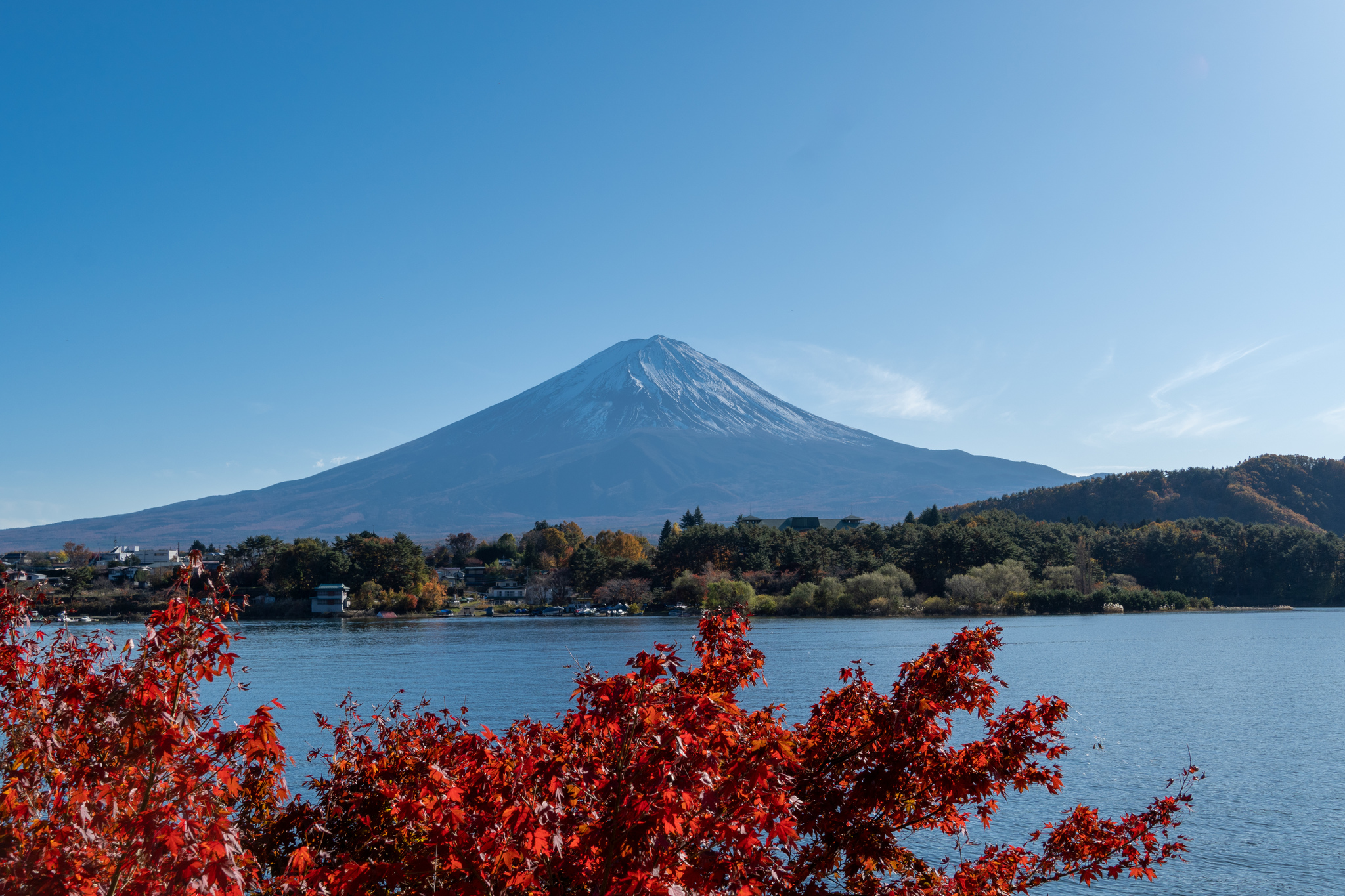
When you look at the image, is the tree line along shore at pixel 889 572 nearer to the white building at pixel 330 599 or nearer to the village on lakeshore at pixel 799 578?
the village on lakeshore at pixel 799 578

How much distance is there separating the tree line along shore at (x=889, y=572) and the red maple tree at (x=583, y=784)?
66.8 metres

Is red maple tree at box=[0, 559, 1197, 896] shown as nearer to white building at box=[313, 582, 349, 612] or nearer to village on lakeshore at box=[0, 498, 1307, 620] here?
village on lakeshore at box=[0, 498, 1307, 620]

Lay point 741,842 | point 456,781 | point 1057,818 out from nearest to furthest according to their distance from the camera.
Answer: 1. point 741,842
2. point 456,781
3. point 1057,818

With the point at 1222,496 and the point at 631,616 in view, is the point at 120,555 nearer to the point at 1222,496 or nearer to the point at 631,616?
the point at 631,616

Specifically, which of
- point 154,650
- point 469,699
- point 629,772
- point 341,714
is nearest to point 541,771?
point 629,772

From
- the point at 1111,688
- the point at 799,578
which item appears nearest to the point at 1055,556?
the point at 799,578

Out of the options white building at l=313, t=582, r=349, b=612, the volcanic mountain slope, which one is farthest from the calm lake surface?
the volcanic mountain slope

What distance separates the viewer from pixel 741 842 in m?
3.87

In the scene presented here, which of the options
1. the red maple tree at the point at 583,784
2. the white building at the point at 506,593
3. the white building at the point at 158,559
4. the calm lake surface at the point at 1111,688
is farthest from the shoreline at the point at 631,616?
the red maple tree at the point at 583,784

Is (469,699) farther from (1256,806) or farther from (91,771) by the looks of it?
(91,771)

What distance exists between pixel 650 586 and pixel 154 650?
87.5 meters

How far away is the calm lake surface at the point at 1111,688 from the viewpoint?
47.8ft

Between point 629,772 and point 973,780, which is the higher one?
point 629,772

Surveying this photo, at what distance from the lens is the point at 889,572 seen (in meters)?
76.9
